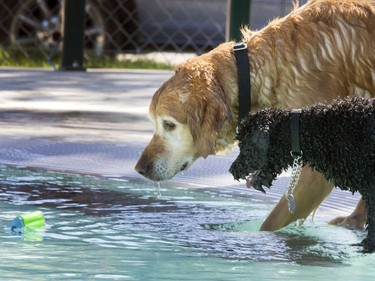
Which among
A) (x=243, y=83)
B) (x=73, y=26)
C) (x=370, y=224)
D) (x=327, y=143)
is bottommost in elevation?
(x=370, y=224)

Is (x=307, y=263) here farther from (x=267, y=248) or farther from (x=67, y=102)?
(x=67, y=102)

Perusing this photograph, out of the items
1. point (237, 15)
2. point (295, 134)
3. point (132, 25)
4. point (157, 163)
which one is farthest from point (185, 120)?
point (132, 25)

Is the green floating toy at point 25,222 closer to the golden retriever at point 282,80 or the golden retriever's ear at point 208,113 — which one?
the golden retriever at point 282,80

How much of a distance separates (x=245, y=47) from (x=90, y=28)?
27.0 feet

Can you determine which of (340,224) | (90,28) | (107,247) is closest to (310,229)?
(340,224)

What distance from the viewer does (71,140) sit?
8.12 m

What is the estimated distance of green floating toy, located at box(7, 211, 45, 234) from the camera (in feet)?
17.8

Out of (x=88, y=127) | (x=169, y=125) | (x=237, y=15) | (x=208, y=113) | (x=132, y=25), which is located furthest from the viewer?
(x=132, y=25)

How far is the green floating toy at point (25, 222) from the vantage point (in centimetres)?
544

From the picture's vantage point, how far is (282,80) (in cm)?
577

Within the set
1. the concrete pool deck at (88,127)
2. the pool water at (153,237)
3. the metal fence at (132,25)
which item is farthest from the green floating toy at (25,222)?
the metal fence at (132,25)

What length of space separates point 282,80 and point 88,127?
3244 mm

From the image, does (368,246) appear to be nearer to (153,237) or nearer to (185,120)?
(153,237)

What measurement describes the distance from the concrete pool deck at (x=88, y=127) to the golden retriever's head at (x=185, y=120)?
934 millimetres
